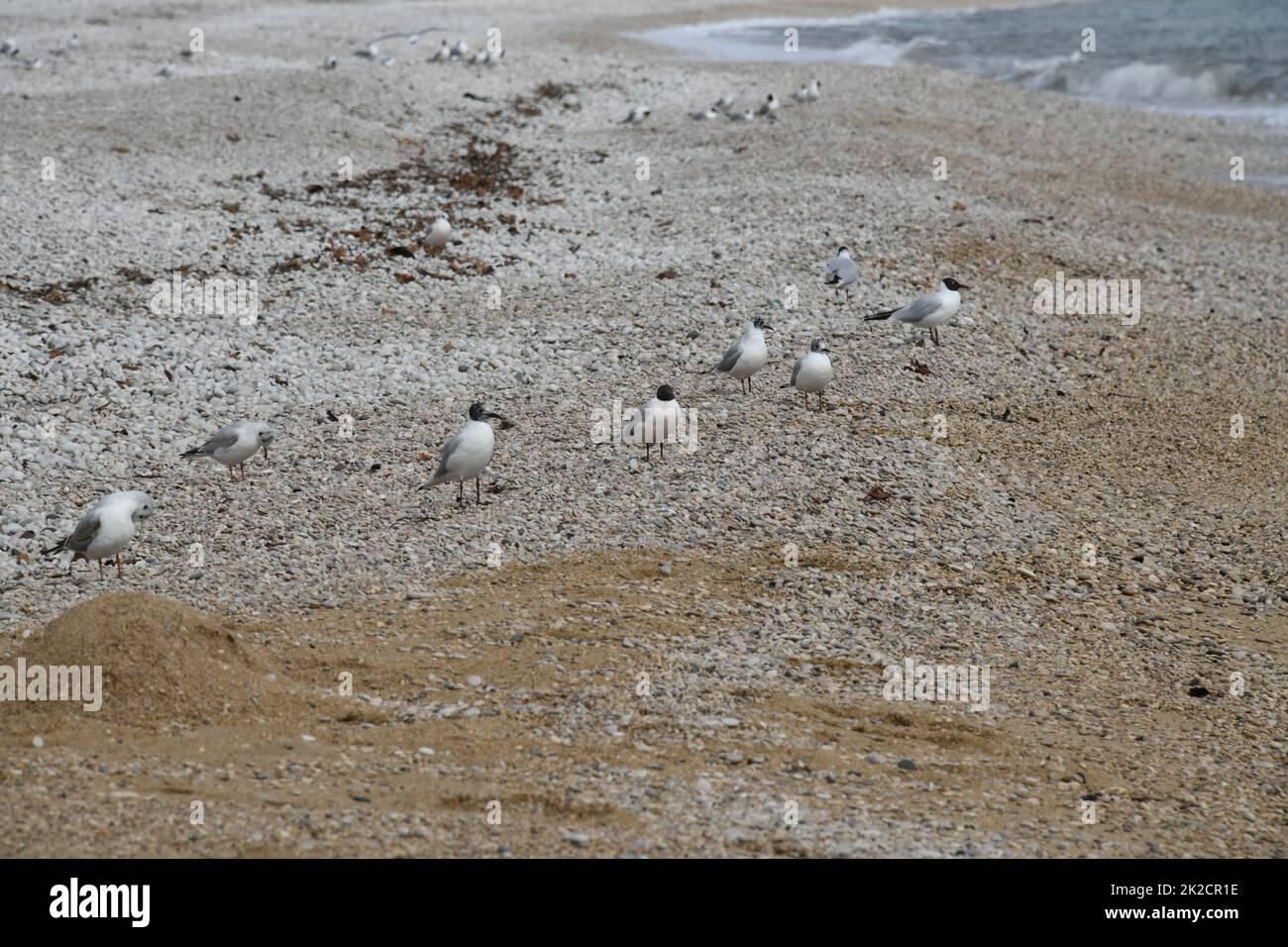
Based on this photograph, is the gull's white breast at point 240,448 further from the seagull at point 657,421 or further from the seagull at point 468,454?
the seagull at point 657,421

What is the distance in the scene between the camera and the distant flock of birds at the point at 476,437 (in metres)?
9.85

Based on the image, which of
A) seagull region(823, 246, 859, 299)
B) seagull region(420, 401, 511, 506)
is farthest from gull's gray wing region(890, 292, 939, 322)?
seagull region(420, 401, 511, 506)

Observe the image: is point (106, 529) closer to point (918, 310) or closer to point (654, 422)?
point (654, 422)

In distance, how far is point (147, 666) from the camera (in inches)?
311

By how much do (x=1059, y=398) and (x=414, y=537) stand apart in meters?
7.99

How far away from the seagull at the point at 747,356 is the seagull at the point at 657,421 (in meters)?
1.70

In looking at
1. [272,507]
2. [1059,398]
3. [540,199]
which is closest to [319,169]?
[540,199]

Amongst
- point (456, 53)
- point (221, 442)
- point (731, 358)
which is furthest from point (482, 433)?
point (456, 53)

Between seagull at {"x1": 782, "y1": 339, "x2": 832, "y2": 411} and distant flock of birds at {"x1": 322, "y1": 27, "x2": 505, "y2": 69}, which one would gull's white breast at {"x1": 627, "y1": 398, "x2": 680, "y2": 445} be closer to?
seagull at {"x1": 782, "y1": 339, "x2": 832, "y2": 411}

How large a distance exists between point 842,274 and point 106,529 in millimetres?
10336

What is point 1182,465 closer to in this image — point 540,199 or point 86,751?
point 86,751

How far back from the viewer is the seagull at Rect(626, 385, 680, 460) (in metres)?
11.9

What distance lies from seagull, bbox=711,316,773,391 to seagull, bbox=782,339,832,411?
0.49 metres
